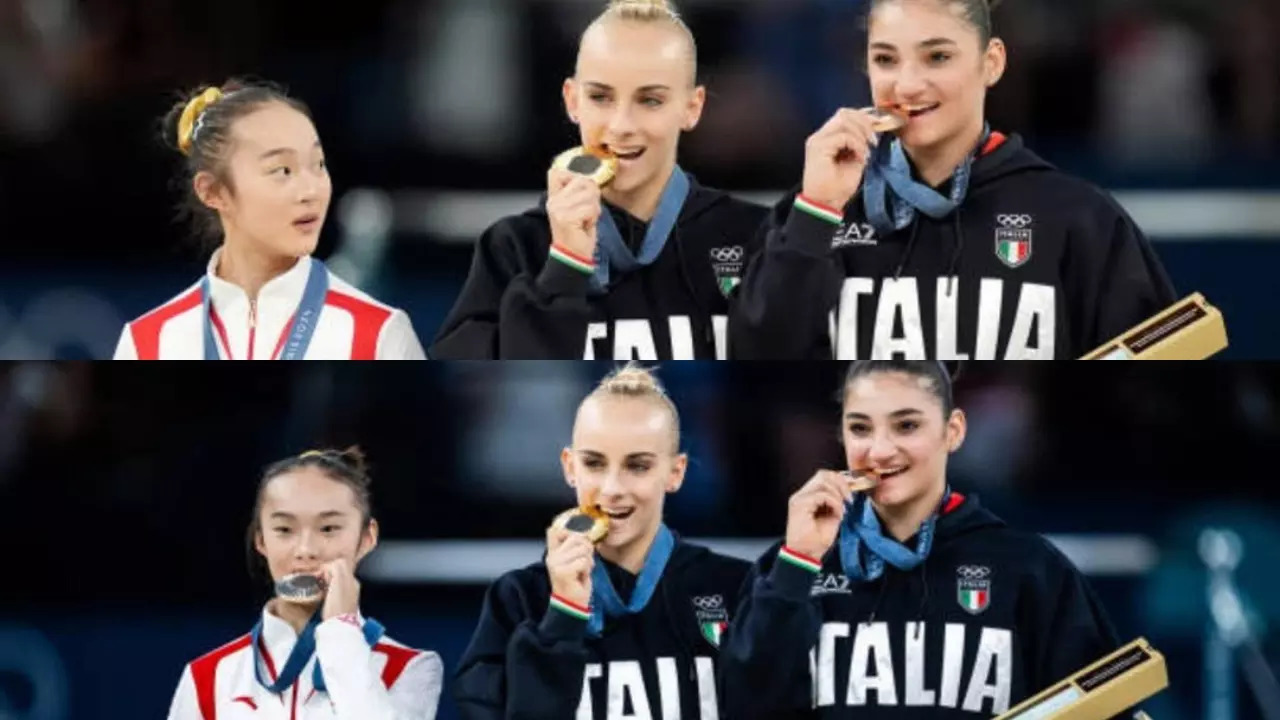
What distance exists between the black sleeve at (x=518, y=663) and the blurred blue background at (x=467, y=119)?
1.82 feet

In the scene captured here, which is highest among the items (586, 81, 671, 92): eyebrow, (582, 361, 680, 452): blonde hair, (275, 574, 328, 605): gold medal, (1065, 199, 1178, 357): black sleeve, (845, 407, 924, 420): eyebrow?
A: (586, 81, 671, 92): eyebrow

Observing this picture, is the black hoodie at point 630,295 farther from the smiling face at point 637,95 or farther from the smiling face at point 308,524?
the smiling face at point 308,524

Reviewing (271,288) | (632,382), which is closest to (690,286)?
(632,382)

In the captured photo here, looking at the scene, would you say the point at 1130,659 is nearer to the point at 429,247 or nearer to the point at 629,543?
the point at 629,543

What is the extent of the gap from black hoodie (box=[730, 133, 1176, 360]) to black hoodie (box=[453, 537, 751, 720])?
0.47 meters

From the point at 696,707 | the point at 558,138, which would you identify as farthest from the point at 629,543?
the point at 558,138

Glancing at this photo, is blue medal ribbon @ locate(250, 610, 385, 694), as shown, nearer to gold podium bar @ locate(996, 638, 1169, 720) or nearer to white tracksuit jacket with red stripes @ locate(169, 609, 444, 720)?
white tracksuit jacket with red stripes @ locate(169, 609, 444, 720)

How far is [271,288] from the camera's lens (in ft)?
19.3

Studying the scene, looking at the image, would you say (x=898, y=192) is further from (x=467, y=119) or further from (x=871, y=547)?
(x=467, y=119)

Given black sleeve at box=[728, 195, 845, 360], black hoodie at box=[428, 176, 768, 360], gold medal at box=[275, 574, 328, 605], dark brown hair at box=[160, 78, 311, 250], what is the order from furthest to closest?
gold medal at box=[275, 574, 328, 605], dark brown hair at box=[160, 78, 311, 250], black hoodie at box=[428, 176, 768, 360], black sleeve at box=[728, 195, 845, 360]

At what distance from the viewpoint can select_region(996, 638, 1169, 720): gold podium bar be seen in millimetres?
5762

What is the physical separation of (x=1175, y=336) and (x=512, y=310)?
1213 millimetres


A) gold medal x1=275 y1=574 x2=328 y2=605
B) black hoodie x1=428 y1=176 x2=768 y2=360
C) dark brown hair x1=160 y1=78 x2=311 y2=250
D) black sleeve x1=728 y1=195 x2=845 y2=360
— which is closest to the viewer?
black sleeve x1=728 y1=195 x2=845 y2=360

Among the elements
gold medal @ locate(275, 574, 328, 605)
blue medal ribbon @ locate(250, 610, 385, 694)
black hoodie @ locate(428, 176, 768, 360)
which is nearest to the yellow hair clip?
black hoodie @ locate(428, 176, 768, 360)
